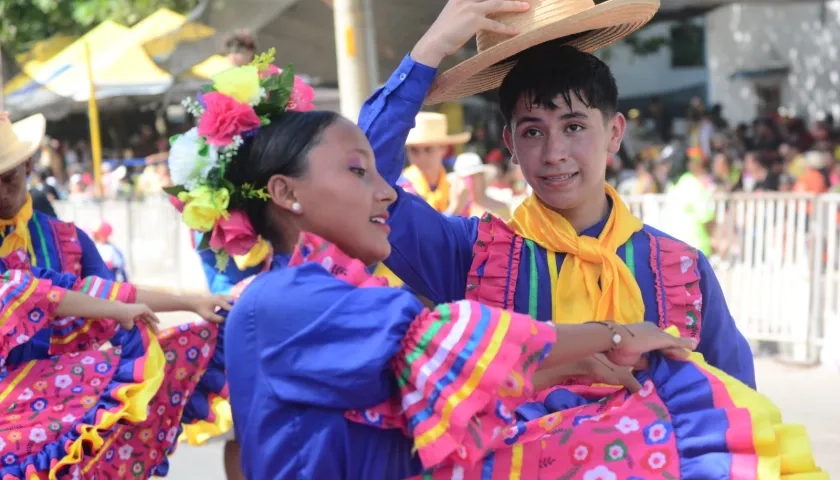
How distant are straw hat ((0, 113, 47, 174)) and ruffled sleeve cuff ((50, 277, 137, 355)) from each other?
1.93 feet

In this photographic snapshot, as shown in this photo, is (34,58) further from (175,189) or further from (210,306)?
(175,189)

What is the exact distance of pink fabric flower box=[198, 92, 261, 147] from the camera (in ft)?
8.38

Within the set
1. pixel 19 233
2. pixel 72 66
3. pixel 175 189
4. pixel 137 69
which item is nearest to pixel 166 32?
pixel 137 69

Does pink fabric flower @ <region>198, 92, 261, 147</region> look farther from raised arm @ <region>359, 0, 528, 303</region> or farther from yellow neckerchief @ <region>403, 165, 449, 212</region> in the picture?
yellow neckerchief @ <region>403, 165, 449, 212</region>

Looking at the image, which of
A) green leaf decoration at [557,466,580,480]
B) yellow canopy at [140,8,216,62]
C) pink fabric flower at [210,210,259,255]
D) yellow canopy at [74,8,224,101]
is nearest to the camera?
green leaf decoration at [557,466,580,480]

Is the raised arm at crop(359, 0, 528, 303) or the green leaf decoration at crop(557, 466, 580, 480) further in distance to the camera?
the raised arm at crop(359, 0, 528, 303)

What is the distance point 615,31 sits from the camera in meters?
3.01

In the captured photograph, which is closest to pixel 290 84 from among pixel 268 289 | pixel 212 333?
pixel 268 289

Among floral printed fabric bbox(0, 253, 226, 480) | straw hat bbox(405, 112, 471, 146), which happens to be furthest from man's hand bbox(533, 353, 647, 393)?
straw hat bbox(405, 112, 471, 146)

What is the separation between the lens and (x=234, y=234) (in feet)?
8.36

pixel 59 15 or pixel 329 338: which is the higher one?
pixel 59 15

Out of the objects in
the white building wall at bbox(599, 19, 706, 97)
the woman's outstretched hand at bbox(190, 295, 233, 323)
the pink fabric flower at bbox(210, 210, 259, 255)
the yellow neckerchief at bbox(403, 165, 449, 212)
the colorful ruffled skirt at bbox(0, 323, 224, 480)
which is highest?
the pink fabric flower at bbox(210, 210, 259, 255)

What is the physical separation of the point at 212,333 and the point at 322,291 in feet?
8.76

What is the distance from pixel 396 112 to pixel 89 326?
2.18 m
